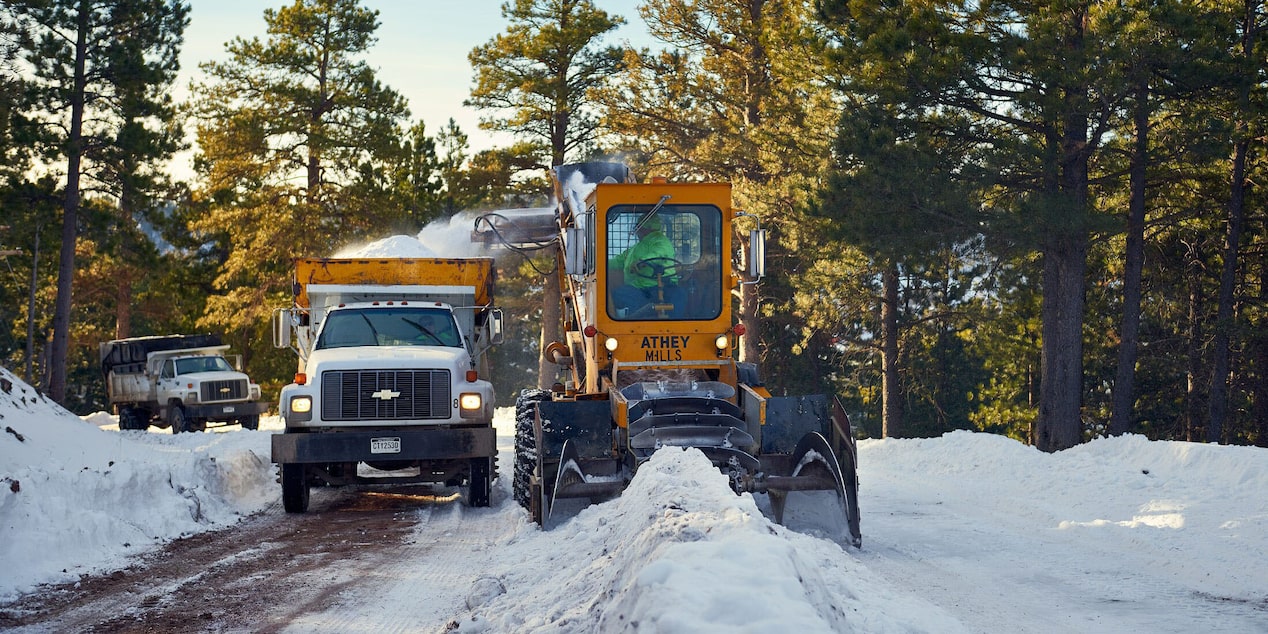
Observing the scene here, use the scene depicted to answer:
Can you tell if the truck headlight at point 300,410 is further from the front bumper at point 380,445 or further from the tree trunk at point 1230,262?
the tree trunk at point 1230,262

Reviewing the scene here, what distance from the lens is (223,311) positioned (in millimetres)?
46500

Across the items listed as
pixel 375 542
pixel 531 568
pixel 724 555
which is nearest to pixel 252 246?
pixel 375 542

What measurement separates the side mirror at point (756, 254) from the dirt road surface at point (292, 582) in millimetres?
3477

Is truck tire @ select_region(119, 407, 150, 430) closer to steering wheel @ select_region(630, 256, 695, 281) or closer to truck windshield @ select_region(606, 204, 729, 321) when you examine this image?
truck windshield @ select_region(606, 204, 729, 321)

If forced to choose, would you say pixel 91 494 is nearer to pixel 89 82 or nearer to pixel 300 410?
pixel 300 410

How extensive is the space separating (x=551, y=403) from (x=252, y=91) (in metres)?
37.3

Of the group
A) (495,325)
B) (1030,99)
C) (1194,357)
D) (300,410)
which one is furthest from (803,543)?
(1194,357)

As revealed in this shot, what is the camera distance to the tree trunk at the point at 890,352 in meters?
35.2

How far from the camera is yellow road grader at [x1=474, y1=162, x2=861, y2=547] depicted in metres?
10.8

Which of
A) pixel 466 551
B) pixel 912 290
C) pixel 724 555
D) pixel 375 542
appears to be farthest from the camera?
pixel 912 290

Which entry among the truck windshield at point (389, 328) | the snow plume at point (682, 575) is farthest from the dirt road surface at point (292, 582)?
the truck windshield at point (389, 328)

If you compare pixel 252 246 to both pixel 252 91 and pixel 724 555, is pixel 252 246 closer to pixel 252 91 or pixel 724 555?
pixel 252 91

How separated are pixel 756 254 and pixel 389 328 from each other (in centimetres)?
531

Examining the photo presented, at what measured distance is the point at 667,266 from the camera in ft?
40.6
